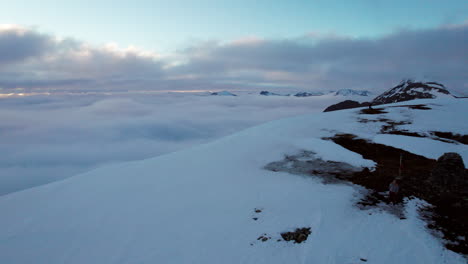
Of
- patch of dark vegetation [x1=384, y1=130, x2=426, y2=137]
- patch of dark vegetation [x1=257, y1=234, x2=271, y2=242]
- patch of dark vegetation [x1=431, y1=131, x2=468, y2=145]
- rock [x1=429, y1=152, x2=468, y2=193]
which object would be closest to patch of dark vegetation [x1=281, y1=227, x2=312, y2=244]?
patch of dark vegetation [x1=257, y1=234, x2=271, y2=242]

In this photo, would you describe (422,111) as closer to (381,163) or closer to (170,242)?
(381,163)

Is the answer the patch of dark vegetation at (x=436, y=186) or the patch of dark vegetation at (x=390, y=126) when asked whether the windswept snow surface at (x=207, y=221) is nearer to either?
the patch of dark vegetation at (x=436, y=186)

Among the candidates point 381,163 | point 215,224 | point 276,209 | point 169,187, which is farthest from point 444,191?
point 169,187

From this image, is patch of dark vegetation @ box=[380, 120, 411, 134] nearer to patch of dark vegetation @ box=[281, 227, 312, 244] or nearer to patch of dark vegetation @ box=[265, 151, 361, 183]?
patch of dark vegetation @ box=[265, 151, 361, 183]

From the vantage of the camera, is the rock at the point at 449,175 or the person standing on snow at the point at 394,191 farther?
the rock at the point at 449,175

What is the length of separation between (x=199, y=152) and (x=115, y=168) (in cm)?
1224

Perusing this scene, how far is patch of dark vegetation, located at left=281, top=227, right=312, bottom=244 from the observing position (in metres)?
12.1

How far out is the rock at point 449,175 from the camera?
617 inches

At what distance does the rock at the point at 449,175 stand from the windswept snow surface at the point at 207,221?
3.29 metres

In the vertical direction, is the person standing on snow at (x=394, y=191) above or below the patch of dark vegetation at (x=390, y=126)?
below

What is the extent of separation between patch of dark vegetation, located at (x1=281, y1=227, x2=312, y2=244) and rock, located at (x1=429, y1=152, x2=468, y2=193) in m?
11.1

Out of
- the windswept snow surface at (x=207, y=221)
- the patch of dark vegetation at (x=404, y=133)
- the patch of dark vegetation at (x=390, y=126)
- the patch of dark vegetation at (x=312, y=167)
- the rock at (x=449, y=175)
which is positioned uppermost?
the patch of dark vegetation at (x=390, y=126)

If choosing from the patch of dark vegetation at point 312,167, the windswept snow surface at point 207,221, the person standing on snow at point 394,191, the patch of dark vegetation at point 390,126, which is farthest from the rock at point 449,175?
the patch of dark vegetation at point 390,126

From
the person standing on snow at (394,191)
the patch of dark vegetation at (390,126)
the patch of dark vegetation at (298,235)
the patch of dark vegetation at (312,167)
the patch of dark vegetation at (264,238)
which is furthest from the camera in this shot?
the patch of dark vegetation at (390,126)
